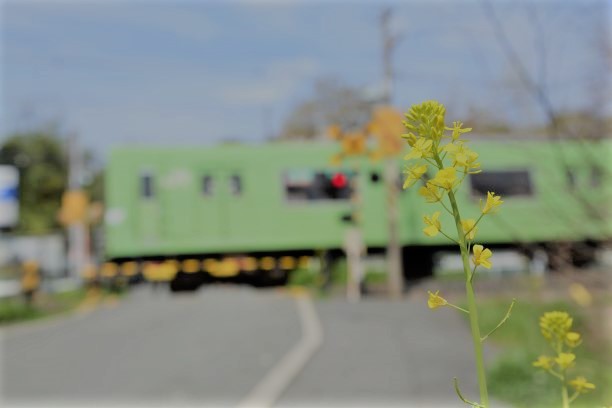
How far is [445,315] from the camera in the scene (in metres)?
10.5

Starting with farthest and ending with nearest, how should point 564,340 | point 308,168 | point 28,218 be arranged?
point 28,218 → point 308,168 → point 564,340

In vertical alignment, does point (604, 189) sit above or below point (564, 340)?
above

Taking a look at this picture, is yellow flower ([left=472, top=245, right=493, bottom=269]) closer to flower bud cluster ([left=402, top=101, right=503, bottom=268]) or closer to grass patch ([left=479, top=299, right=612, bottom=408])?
flower bud cluster ([left=402, top=101, right=503, bottom=268])

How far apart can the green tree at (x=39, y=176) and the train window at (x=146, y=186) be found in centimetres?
1309

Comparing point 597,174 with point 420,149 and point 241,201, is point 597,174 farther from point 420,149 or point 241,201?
point 241,201

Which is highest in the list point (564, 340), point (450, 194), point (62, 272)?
A: point (450, 194)

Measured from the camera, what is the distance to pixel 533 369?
236 inches

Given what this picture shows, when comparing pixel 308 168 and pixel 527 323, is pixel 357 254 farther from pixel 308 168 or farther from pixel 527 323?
pixel 527 323

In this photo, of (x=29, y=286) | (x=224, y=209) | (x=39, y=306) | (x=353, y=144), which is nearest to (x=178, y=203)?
(x=224, y=209)

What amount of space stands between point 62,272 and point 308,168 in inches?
521

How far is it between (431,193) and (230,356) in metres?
7.68

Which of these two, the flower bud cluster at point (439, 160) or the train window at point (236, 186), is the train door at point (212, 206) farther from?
the flower bud cluster at point (439, 160)

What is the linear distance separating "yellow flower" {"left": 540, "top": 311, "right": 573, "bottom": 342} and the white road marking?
5.09 m

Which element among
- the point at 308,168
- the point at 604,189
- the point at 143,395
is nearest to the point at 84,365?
the point at 143,395
